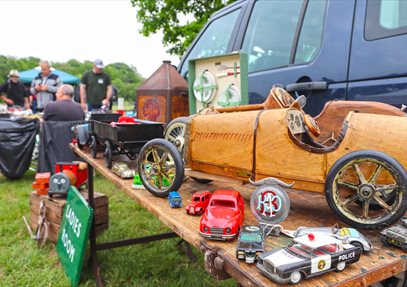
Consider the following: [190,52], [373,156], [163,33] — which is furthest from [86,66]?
[373,156]

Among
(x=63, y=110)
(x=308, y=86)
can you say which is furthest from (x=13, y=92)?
(x=308, y=86)

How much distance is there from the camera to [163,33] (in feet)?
35.8

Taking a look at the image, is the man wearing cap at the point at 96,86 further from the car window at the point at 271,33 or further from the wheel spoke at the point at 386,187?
the wheel spoke at the point at 386,187

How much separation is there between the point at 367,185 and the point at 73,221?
6.11ft

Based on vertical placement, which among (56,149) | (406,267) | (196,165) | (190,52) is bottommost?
(56,149)

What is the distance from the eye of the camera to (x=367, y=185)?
0.89 meters

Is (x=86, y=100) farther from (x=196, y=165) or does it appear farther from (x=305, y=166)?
(x=305, y=166)

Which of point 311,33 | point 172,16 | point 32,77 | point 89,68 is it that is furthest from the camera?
point 89,68

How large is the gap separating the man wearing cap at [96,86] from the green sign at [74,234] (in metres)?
3.66

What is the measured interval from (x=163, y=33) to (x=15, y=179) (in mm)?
7327

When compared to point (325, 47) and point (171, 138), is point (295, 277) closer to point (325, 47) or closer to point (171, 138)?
point (171, 138)

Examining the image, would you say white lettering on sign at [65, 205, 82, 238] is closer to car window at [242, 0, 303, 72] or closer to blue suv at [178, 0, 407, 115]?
blue suv at [178, 0, 407, 115]

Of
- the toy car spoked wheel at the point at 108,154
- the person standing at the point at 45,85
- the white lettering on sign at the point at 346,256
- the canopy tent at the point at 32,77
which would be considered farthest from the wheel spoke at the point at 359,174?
the canopy tent at the point at 32,77

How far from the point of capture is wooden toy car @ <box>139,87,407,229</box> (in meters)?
0.89
